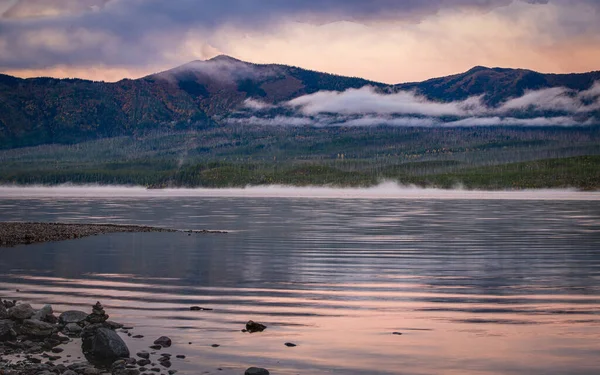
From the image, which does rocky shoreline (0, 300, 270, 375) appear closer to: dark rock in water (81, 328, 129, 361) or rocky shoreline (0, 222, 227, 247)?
dark rock in water (81, 328, 129, 361)

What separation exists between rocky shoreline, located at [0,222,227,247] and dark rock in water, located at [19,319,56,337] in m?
37.7

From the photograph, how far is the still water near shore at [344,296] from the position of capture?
24625mm

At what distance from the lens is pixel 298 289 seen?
3850cm

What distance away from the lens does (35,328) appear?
27.4m

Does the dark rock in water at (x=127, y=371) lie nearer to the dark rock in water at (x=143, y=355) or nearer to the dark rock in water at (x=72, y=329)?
the dark rock in water at (x=143, y=355)

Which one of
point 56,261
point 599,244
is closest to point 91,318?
point 56,261

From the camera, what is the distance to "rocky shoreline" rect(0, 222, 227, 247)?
66.2 meters

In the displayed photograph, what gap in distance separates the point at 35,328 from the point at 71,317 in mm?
1932

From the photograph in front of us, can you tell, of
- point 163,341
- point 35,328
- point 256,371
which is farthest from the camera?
point 35,328

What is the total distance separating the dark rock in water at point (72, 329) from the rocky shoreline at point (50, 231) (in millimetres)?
37551

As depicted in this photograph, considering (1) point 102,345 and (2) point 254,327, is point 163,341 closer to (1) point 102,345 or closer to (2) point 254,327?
(1) point 102,345

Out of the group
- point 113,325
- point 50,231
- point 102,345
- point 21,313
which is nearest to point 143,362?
point 102,345

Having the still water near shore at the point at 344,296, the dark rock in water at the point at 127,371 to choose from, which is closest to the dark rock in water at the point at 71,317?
the still water near shore at the point at 344,296

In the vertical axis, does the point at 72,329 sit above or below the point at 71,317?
below
